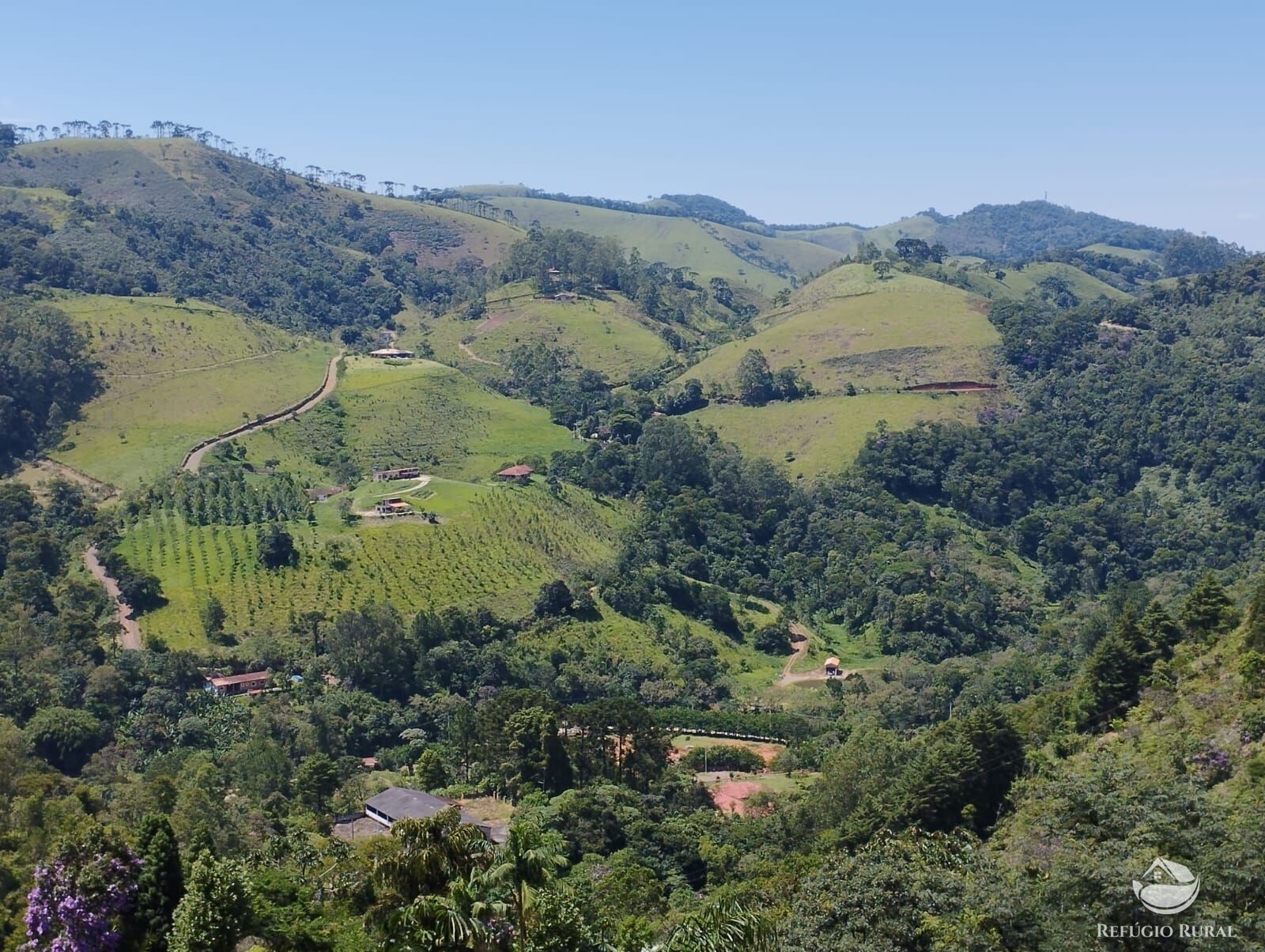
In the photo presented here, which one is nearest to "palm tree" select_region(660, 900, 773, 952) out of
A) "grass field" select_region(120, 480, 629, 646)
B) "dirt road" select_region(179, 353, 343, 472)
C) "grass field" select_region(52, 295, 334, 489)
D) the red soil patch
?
the red soil patch

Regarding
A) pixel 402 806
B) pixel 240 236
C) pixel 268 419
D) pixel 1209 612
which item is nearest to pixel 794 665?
pixel 1209 612

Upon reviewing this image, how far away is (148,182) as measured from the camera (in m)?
174

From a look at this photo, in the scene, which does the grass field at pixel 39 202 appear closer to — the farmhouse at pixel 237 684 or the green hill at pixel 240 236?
the green hill at pixel 240 236

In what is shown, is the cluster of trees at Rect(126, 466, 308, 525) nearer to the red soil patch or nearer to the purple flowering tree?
the red soil patch

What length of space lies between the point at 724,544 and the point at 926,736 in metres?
45.8

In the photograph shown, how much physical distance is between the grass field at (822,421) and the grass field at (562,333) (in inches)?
700

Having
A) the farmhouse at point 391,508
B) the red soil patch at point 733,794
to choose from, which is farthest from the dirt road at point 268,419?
the red soil patch at point 733,794

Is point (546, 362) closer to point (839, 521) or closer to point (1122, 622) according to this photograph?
→ point (839, 521)

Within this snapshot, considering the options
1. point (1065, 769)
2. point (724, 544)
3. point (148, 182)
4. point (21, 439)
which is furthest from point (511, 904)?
point (148, 182)

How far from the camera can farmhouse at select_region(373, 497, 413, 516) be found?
7875cm

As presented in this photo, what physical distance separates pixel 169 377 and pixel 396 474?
28669 mm

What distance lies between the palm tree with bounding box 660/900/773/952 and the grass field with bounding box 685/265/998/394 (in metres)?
98.4

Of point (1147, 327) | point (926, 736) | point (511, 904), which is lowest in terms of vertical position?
point (926, 736)

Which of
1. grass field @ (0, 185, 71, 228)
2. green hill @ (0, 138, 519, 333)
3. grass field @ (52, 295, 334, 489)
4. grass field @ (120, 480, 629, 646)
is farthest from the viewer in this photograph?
grass field @ (0, 185, 71, 228)
